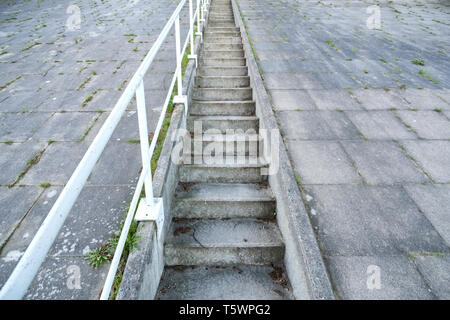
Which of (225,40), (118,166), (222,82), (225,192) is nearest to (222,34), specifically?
(225,40)

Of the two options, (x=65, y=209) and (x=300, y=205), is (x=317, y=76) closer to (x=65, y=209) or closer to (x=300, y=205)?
(x=300, y=205)

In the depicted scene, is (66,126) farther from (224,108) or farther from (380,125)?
(380,125)

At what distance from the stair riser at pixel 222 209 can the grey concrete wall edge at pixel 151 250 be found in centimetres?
17

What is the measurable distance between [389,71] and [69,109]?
5517 millimetres

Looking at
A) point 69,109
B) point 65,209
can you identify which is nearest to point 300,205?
point 65,209

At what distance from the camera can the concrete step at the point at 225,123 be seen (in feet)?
13.7

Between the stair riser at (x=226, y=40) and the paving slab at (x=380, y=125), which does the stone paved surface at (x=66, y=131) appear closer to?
the stair riser at (x=226, y=40)

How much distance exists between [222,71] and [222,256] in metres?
3.92

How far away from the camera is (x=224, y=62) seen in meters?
5.91

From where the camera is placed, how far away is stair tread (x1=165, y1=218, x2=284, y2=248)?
265 centimetres

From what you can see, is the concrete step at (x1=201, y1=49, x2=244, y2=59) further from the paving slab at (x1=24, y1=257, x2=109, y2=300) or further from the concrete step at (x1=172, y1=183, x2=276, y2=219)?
the paving slab at (x1=24, y1=257, x2=109, y2=300)

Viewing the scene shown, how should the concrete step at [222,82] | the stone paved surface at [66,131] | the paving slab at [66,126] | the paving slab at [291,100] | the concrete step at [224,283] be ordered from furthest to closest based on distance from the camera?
1. the concrete step at [222,82]
2. the paving slab at [291,100]
3. the paving slab at [66,126]
4. the concrete step at [224,283]
5. the stone paved surface at [66,131]

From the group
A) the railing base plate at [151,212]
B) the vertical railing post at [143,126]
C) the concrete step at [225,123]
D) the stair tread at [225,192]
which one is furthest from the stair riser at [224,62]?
the railing base plate at [151,212]

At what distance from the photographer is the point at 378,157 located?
10.5 ft
